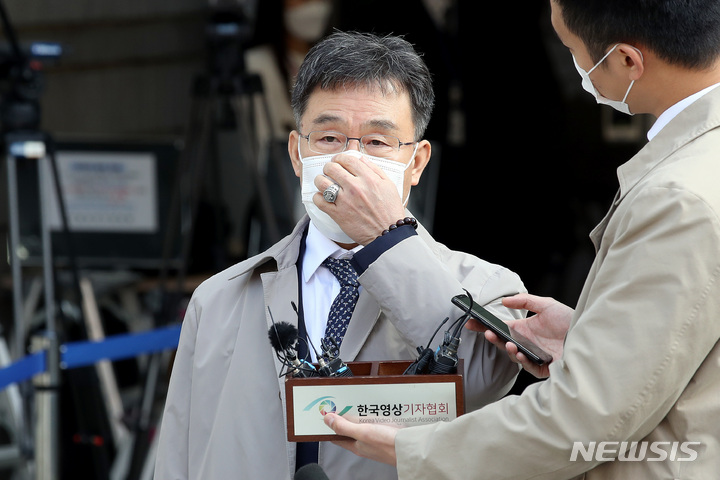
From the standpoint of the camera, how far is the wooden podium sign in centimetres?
141

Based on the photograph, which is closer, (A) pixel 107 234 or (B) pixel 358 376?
(B) pixel 358 376

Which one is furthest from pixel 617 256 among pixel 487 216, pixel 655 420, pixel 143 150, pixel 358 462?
pixel 487 216

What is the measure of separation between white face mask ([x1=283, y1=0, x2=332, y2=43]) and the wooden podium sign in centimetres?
307

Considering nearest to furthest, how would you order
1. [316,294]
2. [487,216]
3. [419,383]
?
[419,383] → [316,294] → [487,216]

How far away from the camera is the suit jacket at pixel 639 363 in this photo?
120 cm

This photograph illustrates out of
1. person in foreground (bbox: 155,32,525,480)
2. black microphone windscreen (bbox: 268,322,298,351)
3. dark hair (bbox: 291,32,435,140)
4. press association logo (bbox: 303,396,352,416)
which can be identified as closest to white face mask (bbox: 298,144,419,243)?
person in foreground (bbox: 155,32,525,480)

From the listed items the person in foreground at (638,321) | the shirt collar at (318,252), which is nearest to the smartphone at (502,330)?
the person in foreground at (638,321)

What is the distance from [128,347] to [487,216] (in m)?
2.12

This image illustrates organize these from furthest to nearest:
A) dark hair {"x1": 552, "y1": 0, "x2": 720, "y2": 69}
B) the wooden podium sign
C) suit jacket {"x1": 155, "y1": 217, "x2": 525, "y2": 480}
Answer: suit jacket {"x1": 155, "y1": 217, "x2": 525, "y2": 480} → the wooden podium sign → dark hair {"x1": 552, "y1": 0, "x2": 720, "y2": 69}

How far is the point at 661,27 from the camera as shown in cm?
132

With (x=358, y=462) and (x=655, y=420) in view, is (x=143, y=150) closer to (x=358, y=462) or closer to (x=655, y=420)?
(x=358, y=462)

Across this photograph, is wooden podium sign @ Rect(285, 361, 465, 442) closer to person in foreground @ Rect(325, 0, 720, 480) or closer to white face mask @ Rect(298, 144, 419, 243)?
person in foreground @ Rect(325, 0, 720, 480)

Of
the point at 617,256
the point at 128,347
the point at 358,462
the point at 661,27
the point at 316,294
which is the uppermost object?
the point at 661,27

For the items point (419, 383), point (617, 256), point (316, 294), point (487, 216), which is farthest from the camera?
point (487, 216)
